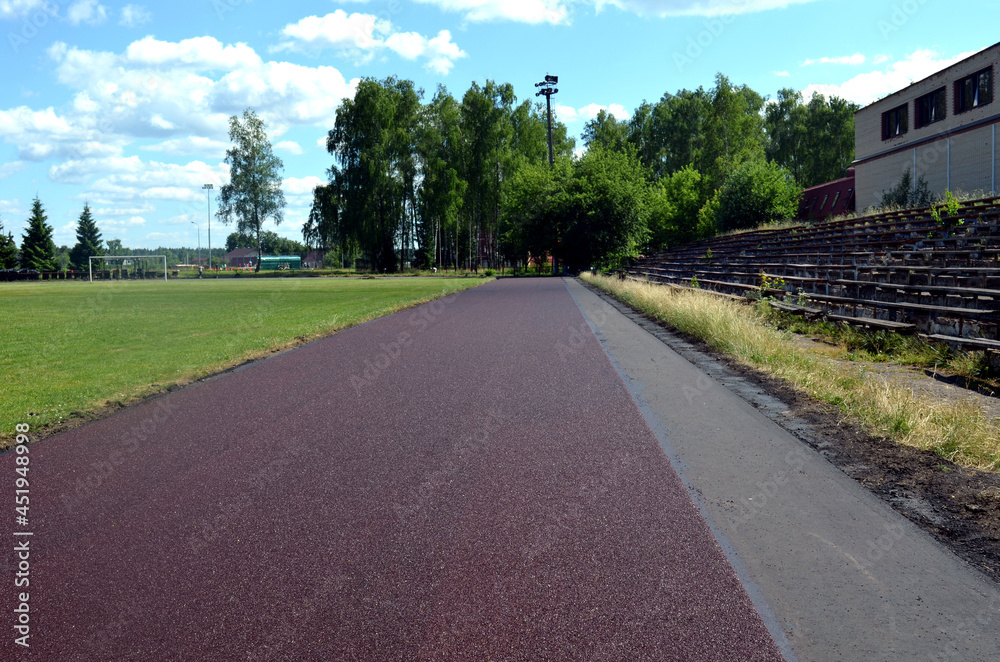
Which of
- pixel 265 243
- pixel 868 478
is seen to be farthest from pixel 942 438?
pixel 265 243

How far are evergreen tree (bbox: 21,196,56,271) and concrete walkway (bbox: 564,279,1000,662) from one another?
100 meters

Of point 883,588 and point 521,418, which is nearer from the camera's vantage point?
point 883,588

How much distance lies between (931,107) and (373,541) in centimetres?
4250

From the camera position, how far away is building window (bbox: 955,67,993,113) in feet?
106

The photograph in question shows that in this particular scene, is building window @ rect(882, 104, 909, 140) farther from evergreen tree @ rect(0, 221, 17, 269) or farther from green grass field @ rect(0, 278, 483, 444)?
evergreen tree @ rect(0, 221, 17, 269)

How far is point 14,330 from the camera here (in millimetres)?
17969

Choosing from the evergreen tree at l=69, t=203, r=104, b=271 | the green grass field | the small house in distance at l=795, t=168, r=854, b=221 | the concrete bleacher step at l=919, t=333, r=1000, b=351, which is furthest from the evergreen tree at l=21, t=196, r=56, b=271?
the concrete bleacher step at l=919, t=333, r=1000, b=351

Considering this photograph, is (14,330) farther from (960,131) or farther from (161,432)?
(960,131)

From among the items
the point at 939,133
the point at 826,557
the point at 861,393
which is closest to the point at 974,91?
the point at 939,133

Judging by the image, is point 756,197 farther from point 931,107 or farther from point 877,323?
point 877,323

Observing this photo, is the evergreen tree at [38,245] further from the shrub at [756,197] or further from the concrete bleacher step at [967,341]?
the concrete bleacher step at [967,341]

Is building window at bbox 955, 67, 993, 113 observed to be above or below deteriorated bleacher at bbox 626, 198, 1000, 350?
above

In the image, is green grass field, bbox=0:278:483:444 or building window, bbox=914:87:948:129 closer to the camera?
green grass field, bbox=0:278:483:444

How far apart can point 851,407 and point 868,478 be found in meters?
2.35
